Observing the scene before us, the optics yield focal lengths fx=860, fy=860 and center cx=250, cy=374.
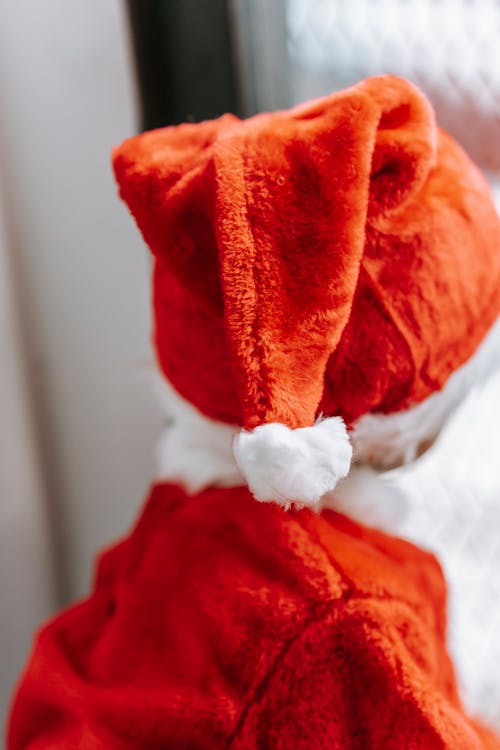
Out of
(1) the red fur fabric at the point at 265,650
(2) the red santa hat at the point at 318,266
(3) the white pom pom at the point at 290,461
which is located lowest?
(1) the red fur fabric at the point at 265,650

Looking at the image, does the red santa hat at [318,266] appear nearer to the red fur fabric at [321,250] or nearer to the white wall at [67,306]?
the red fur fabric at [321,250]

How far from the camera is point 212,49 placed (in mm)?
714

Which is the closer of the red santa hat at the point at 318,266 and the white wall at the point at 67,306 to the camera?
the red santa hat at the point at 318,266

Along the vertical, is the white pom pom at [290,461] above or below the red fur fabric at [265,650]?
above

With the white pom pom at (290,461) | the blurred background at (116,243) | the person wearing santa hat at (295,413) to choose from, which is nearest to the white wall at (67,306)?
the blurred background at (116,243)

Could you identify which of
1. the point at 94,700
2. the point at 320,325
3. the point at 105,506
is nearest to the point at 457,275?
the point at 320,325

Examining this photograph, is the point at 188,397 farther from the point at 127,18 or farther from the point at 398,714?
the point at 127,18

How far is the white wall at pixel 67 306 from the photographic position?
2.56 feet

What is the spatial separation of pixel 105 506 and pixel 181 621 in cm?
44

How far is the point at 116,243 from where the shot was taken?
0.85 m

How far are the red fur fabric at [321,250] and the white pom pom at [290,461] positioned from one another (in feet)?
0.03

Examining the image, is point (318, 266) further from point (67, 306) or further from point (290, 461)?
point (67, 306)

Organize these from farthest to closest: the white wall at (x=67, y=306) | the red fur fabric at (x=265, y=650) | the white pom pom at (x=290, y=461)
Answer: the white wall at (x=67, y=306), the red fur fabric at (x=265, y=650), the white pom pom at (x=290, y=461)

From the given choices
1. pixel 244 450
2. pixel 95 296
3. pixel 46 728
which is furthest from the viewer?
pixel 95 296
